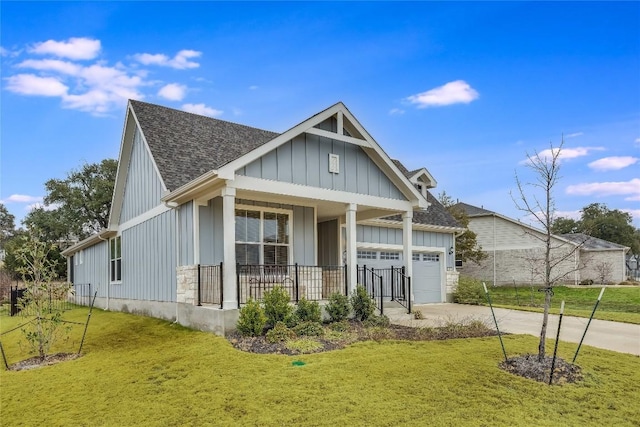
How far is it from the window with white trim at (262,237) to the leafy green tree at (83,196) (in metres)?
27.5

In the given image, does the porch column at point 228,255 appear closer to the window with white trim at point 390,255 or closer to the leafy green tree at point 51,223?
the window with white trim at point 390,255

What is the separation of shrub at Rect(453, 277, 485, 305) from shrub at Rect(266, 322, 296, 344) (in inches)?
457

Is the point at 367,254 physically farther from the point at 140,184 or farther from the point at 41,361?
the point at 41,361

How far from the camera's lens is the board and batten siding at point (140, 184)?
498 inches

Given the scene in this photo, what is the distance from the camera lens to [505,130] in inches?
634

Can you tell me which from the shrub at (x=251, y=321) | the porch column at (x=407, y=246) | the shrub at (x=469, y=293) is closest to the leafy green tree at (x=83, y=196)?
the shrub at (x=469, y=293)

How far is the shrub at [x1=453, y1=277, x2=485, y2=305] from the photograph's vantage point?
17956mm

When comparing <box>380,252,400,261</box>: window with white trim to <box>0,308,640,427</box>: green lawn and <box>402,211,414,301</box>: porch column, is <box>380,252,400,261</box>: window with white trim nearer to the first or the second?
<box>402,211,414,301</box>: porch column

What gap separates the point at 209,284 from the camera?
1034 centimetres

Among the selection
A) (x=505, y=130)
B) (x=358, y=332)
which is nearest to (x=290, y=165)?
(x=358, y=332)

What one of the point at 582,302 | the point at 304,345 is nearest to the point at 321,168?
the point at 304,345

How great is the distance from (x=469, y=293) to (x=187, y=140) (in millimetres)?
12520

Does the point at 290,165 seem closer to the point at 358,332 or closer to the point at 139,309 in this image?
the point at 358,332

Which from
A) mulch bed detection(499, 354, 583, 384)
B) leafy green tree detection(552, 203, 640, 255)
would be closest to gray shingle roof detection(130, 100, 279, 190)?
mulch bed detection(499, 354, 583, 384)
